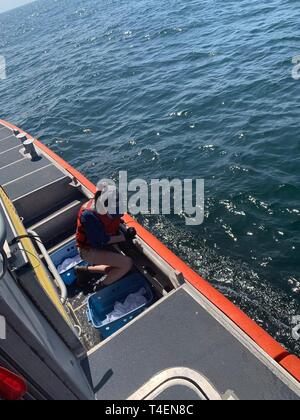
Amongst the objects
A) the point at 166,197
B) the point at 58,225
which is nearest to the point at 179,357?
the point at 58,225

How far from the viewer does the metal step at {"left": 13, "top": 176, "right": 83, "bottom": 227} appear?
785 cm

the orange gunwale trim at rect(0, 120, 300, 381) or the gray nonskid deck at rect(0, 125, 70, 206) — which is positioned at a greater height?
the gray nonskid deck at rect(0, 125, 70, 206)

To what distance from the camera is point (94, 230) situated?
6.06m

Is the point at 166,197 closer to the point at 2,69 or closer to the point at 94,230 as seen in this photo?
the point at 94,230

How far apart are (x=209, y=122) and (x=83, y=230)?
8234 millimetres

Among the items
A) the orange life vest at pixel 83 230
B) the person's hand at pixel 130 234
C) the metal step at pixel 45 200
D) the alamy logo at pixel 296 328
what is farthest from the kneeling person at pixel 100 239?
the alamy logo at pixel 296 328

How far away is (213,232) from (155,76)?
1226 cm

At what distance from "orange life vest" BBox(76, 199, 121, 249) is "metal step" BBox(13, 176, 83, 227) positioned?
2.11 meters

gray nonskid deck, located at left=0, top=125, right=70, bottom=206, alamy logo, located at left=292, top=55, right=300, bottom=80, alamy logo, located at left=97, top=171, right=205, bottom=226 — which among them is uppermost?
gray nonskid deck, located at left=0, top=125, right=70, bottom=206

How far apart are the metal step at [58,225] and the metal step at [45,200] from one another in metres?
0.26

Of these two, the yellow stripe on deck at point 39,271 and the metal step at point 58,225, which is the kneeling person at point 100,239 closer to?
the metal step at point 58,225

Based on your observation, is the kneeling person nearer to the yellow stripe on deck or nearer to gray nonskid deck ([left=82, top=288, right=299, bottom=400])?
gray nonskid deck ([left=82, top=288, right=299, bottom=400])

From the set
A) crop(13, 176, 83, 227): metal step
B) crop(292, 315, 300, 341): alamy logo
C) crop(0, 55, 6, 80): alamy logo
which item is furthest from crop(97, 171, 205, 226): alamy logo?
crop(0, 55, 6, 80): alamy logo

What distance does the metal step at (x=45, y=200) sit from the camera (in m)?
7.85
